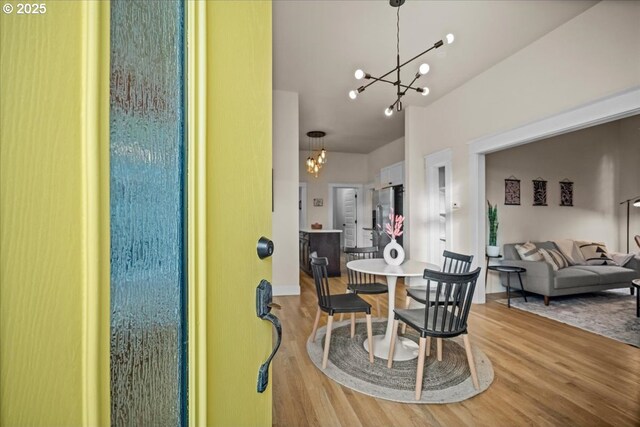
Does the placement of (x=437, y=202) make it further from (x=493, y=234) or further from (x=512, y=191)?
(x=512, y=191)

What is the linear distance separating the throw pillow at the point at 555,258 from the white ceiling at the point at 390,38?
281 cm

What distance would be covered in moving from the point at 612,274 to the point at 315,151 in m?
6.51

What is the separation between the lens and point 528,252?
450cm

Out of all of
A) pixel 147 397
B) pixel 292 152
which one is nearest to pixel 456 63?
pixel 292 152

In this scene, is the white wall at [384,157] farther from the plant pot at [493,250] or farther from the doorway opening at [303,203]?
the plant pot at [493,250]

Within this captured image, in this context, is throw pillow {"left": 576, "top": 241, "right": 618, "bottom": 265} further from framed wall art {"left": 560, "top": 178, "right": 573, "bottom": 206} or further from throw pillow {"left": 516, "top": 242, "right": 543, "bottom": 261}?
throw pillow {"left": 516, "top": 242, "right": 543, "bottom": 261}

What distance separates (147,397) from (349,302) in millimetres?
2141

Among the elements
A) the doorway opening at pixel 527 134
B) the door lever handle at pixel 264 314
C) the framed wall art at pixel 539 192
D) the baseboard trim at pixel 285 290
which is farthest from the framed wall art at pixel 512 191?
the door lever handle at pixel 264 314

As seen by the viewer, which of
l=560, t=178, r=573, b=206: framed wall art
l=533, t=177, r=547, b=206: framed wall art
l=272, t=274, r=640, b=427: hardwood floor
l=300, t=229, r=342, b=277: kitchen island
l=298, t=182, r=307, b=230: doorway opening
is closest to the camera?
l=272, t=274, r=640, b=427: hardwood floor

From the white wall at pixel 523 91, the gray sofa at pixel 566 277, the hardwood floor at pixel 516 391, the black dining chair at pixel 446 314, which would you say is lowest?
the hardwood floor at pixel 516 391

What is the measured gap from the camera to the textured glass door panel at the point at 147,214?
1.42 ft

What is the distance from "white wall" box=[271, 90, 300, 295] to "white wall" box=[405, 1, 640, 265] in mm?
1971

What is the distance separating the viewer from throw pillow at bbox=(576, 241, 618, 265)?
4.81m

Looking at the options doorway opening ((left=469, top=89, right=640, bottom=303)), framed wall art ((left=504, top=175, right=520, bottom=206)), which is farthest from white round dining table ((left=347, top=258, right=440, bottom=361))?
framed wall art ((left=504, top=175, right=520, bottom=206))
